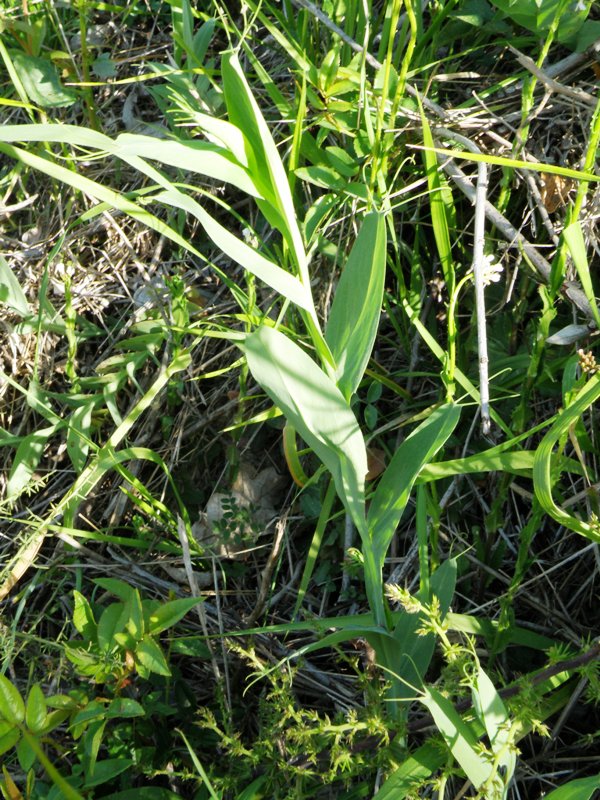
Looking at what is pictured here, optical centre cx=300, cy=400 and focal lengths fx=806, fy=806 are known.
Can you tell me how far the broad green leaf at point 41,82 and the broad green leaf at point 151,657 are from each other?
1.31 metres

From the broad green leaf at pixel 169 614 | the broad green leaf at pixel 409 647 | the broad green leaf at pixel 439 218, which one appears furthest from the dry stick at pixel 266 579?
the broad green leaf at pixel 439 218

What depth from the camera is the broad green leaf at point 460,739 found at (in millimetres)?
921

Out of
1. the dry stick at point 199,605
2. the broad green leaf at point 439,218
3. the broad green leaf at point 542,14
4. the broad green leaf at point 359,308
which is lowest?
the dry stick at point 199,605

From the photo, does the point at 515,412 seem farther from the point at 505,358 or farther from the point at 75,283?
the point at 75,283

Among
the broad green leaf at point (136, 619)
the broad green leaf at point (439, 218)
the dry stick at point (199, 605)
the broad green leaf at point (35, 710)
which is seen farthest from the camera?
the broad green leaf at point (439, 218)

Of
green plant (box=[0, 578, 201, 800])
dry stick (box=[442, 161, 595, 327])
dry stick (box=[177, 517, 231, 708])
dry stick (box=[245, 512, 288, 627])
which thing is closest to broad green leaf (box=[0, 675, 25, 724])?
green plant (box=[0, 578, 201, 800])

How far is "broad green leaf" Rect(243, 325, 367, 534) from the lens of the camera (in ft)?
3.22

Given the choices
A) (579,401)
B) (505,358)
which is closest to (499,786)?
(579,401)

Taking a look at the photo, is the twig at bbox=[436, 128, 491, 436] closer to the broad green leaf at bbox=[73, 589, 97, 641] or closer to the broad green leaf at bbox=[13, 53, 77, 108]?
the broad green leaf at bbox=[73, 589, 97, 641]

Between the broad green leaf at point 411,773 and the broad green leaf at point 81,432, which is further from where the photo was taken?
the broad green leaf at point 81,432

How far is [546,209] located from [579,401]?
66 cm

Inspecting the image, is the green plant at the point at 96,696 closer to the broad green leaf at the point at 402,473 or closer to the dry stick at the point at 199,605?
the dry stick at the point at 199,605

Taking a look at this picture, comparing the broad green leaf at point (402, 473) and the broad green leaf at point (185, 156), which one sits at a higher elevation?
the broad green leaf at point (185, 156)

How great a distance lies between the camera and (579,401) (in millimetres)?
1016
